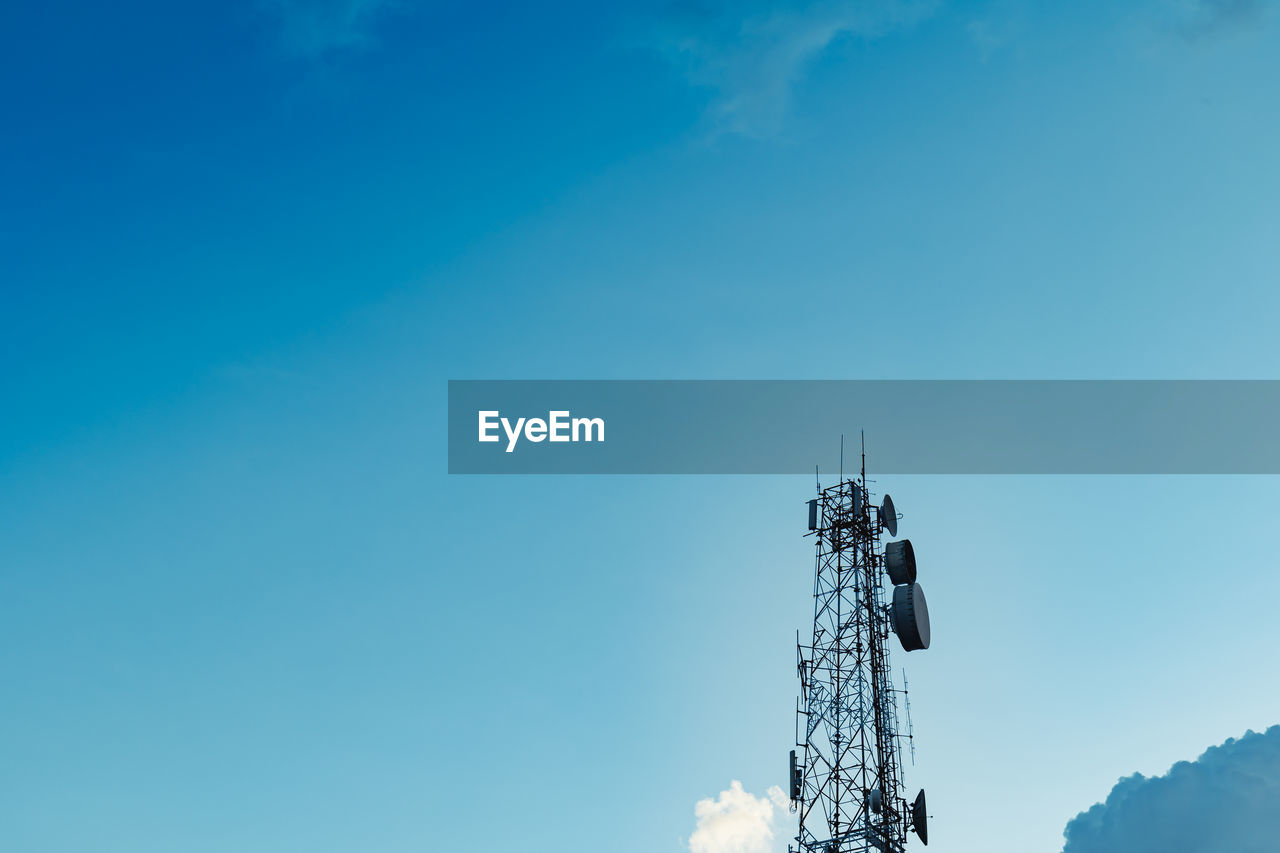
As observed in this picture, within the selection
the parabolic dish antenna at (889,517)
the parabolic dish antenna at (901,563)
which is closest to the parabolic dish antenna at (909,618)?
the parabolic dish antenna at (901,563)

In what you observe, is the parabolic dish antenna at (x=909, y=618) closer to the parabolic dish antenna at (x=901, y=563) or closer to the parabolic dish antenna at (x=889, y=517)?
the parabolic dish antenna at (x=901, y=563)

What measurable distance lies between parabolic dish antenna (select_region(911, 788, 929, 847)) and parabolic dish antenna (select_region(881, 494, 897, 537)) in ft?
48.0

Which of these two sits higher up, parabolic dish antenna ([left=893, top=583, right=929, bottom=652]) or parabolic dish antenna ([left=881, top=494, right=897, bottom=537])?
parabolic dish antenna ([left=881, top=494, right=897, bottom=537])

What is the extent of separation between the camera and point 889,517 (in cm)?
6644

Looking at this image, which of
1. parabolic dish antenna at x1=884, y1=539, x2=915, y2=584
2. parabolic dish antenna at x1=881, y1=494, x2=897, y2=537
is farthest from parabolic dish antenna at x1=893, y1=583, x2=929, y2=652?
parabolic dish antenna at x1=881, y1=494, x2=897, y2=537

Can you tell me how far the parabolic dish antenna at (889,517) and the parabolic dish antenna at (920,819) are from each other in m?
14.6

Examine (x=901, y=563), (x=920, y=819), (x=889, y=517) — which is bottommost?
(x=920, y=819)

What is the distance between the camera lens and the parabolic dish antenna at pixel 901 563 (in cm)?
6338

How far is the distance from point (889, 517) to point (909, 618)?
22.3ft

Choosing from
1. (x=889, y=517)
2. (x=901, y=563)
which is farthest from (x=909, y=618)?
(x=889, y=517)

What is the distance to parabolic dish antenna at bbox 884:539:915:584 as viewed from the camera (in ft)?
208

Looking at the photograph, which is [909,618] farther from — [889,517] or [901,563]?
[889,517]

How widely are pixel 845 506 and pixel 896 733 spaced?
43.5 feet

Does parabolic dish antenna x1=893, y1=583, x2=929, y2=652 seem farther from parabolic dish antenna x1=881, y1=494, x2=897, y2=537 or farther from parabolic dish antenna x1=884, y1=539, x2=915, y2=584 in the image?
parabolic dish antenna x1=881, y1=494, x2=897, y2=537
